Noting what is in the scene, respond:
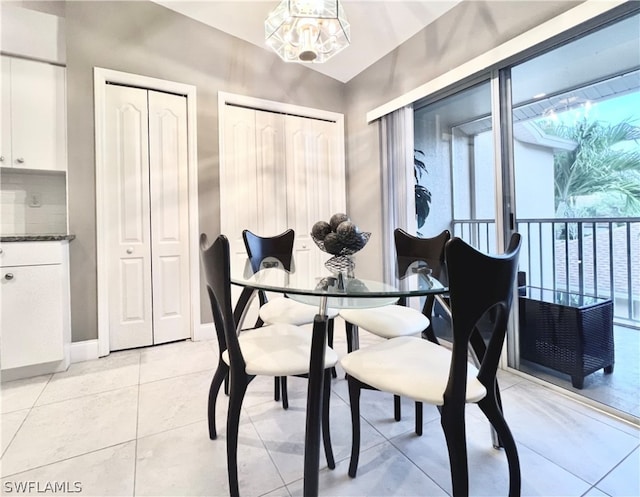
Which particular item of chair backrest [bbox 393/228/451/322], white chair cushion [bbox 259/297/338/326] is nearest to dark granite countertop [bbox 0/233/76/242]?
white chair cushion [bbox 259/297/338/326]

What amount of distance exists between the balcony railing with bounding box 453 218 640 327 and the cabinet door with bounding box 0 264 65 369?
10.8ft

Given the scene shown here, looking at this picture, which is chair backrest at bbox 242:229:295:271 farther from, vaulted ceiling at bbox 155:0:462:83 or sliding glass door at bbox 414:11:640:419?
vaulted ceiling at bbox 155:0:462:83

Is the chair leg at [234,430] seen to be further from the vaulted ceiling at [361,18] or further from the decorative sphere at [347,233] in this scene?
the vaulted ceiling at [361,18]

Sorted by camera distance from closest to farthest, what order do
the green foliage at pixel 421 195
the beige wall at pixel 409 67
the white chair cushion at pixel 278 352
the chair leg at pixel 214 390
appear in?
the white chair cushion at pixel 278 352 < the chair leg at pixel 214 390 < the beige wall at pixel 409 67 < the green foliage at pixel 421 195

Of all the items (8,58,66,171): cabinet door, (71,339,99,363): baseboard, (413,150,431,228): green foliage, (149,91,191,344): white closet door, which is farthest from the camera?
(413,150,431,228): green foliage

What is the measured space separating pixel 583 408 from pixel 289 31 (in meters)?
2.79

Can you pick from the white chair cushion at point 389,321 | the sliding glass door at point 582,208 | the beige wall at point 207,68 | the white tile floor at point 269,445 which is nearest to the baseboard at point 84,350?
the beige wall at point 207,68

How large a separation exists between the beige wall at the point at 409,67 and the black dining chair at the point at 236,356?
674 millimetres

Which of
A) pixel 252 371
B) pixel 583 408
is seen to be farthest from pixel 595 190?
pixel 252 371

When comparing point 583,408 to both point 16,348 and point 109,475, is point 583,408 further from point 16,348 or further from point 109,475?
point 16,348

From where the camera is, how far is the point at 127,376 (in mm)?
2197

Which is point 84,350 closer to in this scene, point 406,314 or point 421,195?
point 406,314

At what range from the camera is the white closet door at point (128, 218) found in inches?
102

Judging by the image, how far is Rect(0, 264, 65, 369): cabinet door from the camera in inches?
81.8
